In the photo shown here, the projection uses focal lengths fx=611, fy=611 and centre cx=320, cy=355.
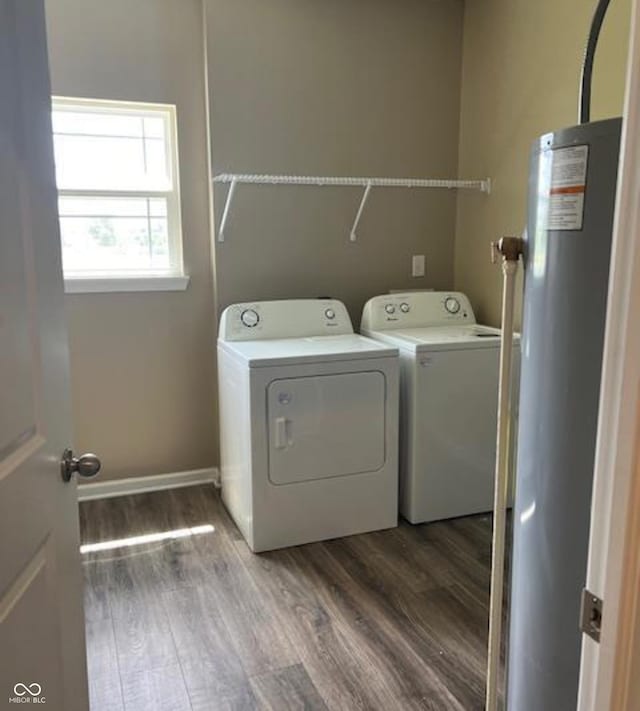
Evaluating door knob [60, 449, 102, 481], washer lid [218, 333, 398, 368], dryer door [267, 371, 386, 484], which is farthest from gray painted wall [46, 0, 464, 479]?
door knob [60, 449, 102, 481]

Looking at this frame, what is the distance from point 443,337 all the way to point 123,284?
163 centimetres

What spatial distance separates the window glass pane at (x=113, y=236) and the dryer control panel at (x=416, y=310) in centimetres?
112

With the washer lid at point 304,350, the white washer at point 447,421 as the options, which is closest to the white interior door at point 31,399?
the washer lid at point 304,350

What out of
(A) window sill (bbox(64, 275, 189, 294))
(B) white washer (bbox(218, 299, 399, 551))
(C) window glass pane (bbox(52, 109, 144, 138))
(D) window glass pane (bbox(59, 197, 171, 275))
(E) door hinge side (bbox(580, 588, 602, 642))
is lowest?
(B) white washer (bbox(218, 299, 399, 551))

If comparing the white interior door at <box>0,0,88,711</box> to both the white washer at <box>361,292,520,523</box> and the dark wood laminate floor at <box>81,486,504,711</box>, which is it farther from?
the white washer at <box>361,292,520,523</box>

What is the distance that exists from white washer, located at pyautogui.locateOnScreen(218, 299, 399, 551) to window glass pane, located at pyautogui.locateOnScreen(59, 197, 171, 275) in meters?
0.71

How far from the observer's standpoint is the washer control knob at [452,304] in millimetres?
3424

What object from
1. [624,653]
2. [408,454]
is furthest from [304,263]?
[624,653]

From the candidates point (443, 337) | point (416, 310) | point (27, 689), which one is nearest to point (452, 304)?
point (416, 310)

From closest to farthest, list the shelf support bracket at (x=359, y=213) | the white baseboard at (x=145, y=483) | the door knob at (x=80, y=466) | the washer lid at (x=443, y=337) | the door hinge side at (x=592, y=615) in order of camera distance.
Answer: the door hinge side at (x=592, y=615) < the door knob at (x=80, y=466) < the washer lid at (x=443, y=337) < the white baseboard at (x=145, y=483) < the shelf support bracket at (x=359, y=213)

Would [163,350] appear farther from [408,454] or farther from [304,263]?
[408,454]

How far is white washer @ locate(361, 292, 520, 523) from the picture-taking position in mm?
2811

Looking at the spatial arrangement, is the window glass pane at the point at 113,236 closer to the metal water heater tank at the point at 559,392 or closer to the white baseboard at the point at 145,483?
the white baseboard at the point at 145,483

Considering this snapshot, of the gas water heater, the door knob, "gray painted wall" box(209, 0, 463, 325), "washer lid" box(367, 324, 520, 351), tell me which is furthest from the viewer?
"gray painted wall" box(209, 0, 463, 325)
